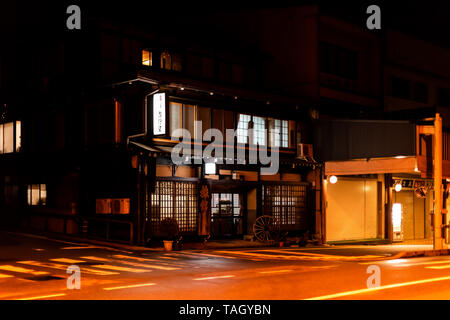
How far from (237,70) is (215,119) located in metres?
6.02

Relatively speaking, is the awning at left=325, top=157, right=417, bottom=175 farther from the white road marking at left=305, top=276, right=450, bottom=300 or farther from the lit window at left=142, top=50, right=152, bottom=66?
the white road marking at left=305, top=276, right=450, bottom=300

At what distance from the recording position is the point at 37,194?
2864 cm

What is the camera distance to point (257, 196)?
1072 inches

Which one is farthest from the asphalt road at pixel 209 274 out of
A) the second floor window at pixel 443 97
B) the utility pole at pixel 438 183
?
the second floor window at pixel 443 97

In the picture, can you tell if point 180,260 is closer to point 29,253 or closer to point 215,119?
point 29,253

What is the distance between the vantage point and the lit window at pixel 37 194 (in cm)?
2814

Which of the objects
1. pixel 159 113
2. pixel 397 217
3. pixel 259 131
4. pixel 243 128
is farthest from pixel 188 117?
pixel 397 217

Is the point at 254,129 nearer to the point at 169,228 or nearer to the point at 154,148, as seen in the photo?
the point at 154,148

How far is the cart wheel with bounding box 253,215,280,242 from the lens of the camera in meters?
26.5

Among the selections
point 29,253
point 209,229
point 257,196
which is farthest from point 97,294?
point 257,196

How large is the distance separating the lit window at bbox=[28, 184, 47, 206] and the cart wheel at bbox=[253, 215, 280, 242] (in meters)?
10.4

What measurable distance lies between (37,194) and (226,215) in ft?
31.6

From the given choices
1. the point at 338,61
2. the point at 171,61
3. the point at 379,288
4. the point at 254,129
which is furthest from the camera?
the point at 338,61

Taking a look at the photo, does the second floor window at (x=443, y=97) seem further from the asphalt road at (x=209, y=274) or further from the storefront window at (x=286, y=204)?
the asphalt road at (x=209, y=274)
